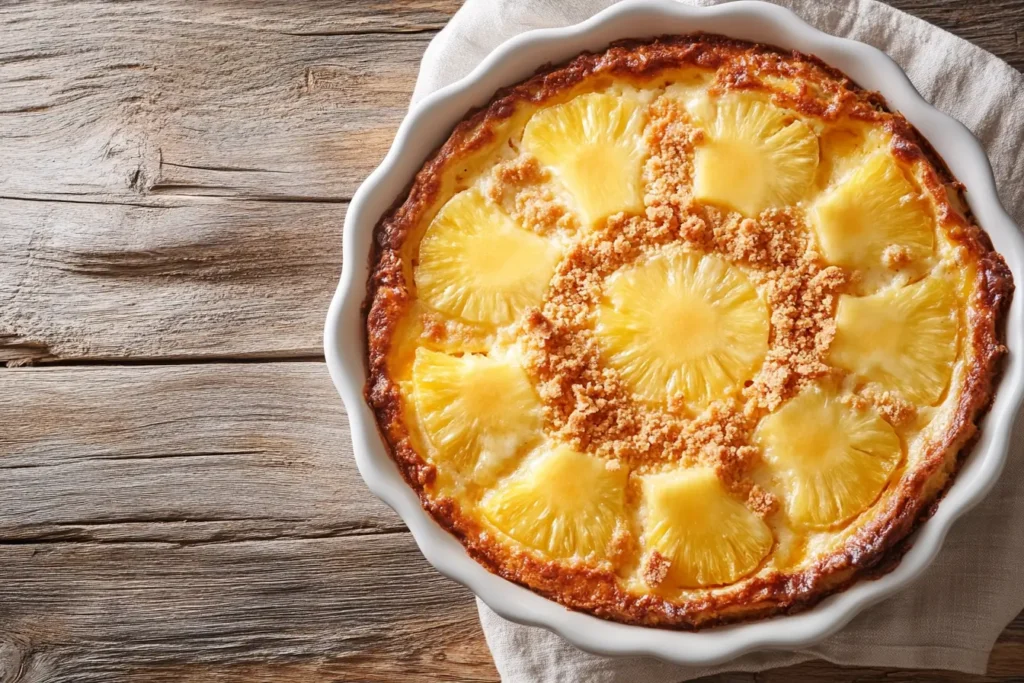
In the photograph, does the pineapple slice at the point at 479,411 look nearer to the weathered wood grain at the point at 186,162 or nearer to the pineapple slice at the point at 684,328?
the pineapple slice at the point at 684,328

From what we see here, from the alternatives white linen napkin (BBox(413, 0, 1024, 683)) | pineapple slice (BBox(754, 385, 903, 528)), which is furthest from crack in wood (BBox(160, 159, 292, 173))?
pineapple slice (BBox(754, 385, 903, 528))

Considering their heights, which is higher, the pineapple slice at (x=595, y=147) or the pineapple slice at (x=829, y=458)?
the pineapple slice at (x=595, y=147)

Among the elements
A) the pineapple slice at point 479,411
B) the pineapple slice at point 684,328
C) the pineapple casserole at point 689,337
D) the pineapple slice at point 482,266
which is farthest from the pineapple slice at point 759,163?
the pineapple slice at point 479,411

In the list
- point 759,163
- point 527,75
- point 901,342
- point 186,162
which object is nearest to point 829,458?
point 901,342

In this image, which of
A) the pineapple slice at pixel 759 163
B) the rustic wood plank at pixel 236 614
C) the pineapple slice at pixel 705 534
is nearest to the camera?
the pineapple slice at pixel 705 534

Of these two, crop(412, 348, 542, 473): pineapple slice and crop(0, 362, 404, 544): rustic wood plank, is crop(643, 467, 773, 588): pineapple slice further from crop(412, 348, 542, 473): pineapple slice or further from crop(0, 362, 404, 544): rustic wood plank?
crop(0, 362, 404, 544): rustic wood plank

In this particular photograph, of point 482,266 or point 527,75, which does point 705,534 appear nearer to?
point 482,266
